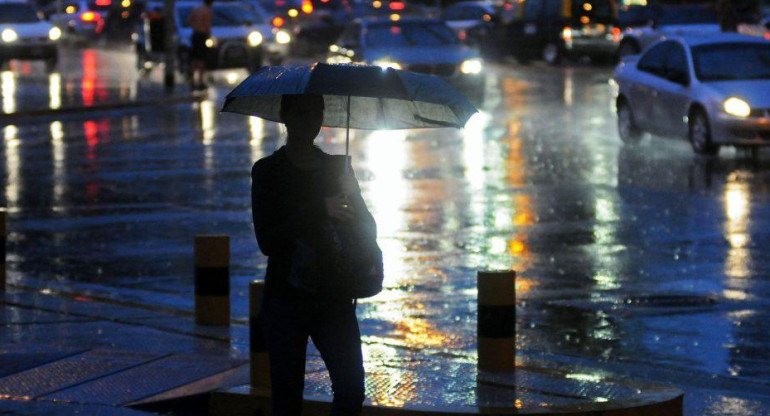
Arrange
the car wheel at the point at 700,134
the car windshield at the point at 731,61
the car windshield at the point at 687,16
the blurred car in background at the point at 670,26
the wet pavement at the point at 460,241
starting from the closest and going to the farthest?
the wet pavement at the point at 460,241
the car wheel at the point at 700,134
the car windshield at the point at 731,61
the blurred car in background at the point at 670,26
the car windshield at the point at 687,16

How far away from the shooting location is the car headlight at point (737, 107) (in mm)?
18422

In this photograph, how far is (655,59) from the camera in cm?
2066

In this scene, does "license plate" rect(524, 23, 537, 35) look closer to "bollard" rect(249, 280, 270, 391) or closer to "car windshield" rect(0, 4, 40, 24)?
"car windshield" rect(0, 4, 40, 24)

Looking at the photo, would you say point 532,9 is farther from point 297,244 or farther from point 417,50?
point 297,244

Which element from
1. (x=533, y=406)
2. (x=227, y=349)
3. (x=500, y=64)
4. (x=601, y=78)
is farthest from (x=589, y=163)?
(x=500, y=64)

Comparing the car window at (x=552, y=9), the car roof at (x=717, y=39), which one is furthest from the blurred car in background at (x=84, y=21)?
the car roof at (x=717, y=39)

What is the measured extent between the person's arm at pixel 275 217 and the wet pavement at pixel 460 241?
2.81 m

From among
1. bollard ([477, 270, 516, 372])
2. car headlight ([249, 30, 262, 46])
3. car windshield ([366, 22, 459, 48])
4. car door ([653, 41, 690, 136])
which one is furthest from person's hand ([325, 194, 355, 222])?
car headlight ([249, 30, 262, 46])

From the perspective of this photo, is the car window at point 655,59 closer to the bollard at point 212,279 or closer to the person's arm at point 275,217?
the bollard at point 212,279

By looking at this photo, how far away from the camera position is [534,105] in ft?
89.9

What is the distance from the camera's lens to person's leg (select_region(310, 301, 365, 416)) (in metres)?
5.56

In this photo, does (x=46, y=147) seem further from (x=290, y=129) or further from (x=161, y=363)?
(x=290, y=129)

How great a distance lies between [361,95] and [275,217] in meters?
0.52

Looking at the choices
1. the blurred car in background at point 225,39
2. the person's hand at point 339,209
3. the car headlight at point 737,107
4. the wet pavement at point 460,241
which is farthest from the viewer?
the blurred car in background at point 225,39
